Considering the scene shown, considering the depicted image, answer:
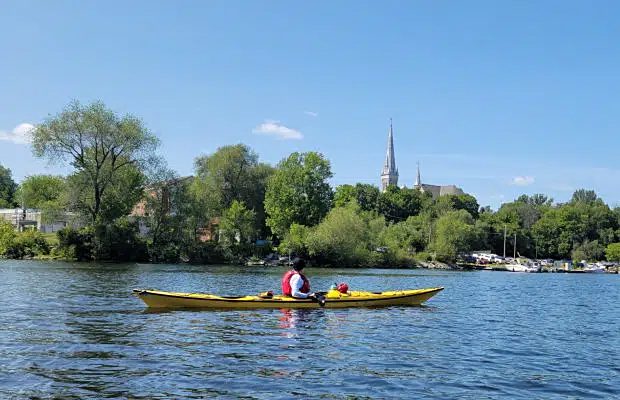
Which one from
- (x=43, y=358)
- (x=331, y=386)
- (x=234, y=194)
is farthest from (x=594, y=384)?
(x=234, y=194)

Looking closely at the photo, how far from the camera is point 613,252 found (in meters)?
123

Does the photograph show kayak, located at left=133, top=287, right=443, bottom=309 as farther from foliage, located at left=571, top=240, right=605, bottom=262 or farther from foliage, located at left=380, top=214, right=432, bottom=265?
foliage, located at left=571, top=240, right=605, bottom=262

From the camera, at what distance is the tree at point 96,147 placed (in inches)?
2217

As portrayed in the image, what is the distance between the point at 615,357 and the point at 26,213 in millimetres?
99525

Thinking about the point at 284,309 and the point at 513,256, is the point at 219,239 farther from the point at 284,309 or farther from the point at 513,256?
the point at 513,256

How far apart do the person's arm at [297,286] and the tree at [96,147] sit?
40677 mm

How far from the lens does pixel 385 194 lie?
130m

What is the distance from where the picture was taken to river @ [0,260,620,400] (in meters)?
11.0

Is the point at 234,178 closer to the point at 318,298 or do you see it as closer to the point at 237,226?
the point at 237,226

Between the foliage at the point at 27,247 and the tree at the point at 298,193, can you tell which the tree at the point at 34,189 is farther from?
the tree at the point at 298,193

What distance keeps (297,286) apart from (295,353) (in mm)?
8153

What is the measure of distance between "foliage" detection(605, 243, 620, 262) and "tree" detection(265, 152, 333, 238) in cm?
7334

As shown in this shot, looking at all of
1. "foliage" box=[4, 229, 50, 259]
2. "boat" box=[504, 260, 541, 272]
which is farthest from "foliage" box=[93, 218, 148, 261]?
"boat" box=[504, 260, 541, 272]

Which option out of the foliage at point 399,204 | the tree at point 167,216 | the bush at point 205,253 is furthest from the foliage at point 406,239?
the tree at point 167,216
